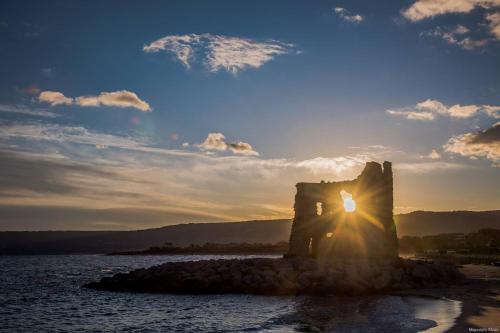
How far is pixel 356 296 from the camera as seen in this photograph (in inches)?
1011

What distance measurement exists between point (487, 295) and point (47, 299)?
24182 mm

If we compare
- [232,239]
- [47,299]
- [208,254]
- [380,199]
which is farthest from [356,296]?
[232,239]

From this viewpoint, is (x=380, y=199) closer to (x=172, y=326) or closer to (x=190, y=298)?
(x=190, y=298)

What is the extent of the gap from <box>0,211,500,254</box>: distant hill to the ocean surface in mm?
116110

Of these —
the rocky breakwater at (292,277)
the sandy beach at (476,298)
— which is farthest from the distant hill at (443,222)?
the rocky breakwater at (292,277)

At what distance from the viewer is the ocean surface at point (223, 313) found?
17113mm

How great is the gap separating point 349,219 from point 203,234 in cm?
13171

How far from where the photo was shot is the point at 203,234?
16175 cm

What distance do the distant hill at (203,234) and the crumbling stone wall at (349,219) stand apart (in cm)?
10881

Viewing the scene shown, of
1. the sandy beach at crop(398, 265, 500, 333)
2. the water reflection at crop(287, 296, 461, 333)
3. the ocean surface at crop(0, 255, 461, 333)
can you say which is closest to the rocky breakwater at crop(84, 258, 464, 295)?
the sandy beach at crop(398, 265, 500, 333)

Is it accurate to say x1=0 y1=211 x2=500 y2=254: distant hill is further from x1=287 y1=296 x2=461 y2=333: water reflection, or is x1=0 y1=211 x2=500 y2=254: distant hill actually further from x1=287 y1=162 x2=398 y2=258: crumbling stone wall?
x1=287 y1=296 x2=461 y2=333: water reflection

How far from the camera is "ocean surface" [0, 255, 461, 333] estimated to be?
17.1 meters

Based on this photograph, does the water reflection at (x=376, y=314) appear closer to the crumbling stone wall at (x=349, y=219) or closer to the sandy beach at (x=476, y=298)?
the sandy beach at (x=476, y=298)

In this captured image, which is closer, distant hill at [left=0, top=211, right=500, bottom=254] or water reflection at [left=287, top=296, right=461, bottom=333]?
water reflection at [left=287, top=296, right=461, bottom=333]
